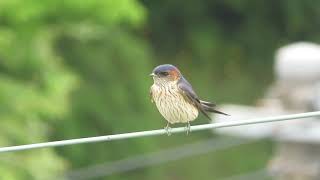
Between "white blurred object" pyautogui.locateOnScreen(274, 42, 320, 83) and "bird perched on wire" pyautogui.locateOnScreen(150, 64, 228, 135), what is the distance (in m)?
0.89

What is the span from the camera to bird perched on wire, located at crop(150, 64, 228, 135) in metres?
5.91

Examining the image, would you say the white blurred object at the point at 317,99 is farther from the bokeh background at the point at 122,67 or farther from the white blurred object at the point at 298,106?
the bokeh background at the point at 122,67

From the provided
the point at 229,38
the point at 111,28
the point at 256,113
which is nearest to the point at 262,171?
the point at 229,38

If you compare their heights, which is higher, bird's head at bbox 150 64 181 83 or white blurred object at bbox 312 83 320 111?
bird's head at bbox 150 64 181 83

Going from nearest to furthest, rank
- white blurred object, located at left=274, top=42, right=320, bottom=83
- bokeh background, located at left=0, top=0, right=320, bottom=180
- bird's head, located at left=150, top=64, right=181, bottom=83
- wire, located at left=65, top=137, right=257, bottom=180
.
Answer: bird's head, located at left=150, top=64, right=181, bottom=83
white blurred object, located at left=274, top=42, right=320, bottom=83
bokeh background, located at left=0, top=0, right=320, bottom=180
wire, located at left=65, top=137, right=257, bottom=180

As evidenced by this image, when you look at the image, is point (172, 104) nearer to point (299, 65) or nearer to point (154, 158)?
point (299, 65)

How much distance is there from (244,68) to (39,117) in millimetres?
5950

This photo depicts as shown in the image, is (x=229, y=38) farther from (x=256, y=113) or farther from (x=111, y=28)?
(x=256, y=113)

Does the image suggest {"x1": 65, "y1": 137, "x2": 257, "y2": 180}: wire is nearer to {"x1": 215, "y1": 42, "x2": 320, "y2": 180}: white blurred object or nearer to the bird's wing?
{"x1": 215, "y1": 42, "x2": 320, "y2": 180}: white blurred object

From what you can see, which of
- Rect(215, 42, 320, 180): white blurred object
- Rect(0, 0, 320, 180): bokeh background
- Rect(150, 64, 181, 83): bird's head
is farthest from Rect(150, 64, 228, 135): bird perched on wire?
Rect(0, 0, 320, 180): bokeh background

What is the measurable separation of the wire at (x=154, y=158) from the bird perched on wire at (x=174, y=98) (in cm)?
456

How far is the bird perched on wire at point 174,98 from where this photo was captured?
19.4 feet

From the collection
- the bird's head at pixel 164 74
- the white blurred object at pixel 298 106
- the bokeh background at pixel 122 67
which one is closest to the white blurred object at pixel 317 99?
the white blurred object at pixel 298 106

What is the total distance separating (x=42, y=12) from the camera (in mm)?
9227
